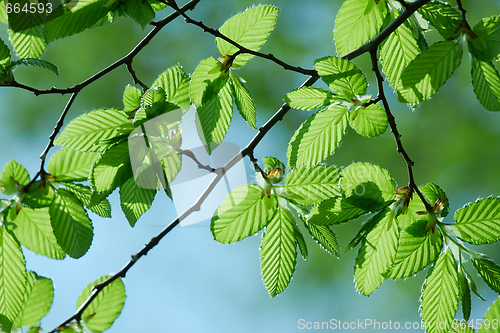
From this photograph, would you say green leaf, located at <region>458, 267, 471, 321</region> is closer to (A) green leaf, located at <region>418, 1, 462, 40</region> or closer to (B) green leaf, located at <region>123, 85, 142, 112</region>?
(A) green leaf, located at <region>418, 1, 462, 40</region>

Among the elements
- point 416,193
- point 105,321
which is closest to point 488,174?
point 416,193

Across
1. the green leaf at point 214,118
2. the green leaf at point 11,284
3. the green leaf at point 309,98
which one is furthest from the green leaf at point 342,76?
the green leaf at point 11,284

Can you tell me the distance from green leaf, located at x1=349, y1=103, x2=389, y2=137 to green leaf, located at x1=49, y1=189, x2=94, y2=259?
0.39 m

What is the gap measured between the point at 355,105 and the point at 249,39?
164mm

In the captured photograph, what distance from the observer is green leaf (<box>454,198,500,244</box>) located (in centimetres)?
41

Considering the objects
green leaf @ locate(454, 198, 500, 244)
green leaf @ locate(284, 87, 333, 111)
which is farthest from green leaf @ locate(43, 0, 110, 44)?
green leaf @ locate(454, 198, 500, 244)

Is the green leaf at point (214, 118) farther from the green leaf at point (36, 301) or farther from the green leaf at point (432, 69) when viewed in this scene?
the green leaf at point (36, 301)

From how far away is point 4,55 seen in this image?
472mm

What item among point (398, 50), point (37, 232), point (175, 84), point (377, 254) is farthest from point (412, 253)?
point (37, 232)

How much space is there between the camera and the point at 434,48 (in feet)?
1.29

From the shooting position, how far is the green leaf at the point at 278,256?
1.38ft

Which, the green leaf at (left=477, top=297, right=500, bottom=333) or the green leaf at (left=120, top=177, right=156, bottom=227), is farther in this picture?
the green leaf at (left=120, top=177, right=156, bottom=227)

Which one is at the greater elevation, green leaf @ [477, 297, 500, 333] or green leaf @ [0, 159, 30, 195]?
green leaf @ [477, 297, 500, 333]

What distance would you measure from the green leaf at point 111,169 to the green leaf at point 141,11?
17 centimetres
